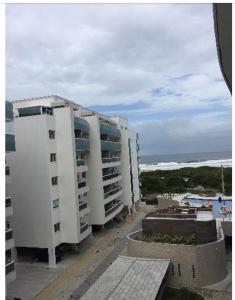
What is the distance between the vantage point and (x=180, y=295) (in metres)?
14.6

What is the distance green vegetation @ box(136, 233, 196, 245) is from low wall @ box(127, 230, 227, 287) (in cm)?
43

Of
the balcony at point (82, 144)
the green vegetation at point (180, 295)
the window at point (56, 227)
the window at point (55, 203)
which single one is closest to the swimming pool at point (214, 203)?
the green vegetation at point (180, 295)

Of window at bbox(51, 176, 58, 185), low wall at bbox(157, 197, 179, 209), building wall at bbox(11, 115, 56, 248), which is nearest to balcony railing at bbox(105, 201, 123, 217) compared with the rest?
low wall at bbox(157, 197, 179, 209)

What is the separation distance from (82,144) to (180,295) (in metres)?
11.5

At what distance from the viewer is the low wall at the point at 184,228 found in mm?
16719

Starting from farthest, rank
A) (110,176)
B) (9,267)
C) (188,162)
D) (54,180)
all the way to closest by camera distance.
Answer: (188,162) < (110,176) < (54,180) < (9,267)

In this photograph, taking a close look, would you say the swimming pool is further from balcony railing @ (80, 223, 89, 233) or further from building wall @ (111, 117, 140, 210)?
balcony railing @ (80, 223, 89, 233)

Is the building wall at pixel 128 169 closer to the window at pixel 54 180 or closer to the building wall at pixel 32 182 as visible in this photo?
the window at pixel 54 180

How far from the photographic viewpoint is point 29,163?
65.6ft

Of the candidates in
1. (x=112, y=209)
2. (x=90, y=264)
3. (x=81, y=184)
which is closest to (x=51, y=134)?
(x=81, y=184)

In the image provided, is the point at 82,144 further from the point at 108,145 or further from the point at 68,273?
the point at 68,273

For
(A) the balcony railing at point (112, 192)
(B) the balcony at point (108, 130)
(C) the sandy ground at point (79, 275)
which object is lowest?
(C) the sandy ground at point (79, 275)

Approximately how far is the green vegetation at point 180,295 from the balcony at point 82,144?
1026 cm
